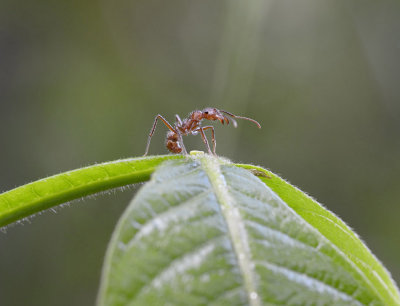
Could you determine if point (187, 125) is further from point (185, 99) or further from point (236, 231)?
point (185, 99)

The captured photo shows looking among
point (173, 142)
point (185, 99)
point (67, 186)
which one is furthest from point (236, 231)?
point (185, 99)

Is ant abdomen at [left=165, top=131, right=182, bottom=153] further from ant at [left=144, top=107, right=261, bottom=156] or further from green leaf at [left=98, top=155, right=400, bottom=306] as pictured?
green leaf at [left=98, top=155, right=400, bottom=306]

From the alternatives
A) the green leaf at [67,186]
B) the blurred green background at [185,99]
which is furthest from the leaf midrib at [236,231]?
the blurred green background at [185,99]

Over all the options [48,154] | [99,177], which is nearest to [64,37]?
[48,154]

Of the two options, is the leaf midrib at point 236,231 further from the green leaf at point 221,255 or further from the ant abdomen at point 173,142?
the ant abdomen at point 173,142

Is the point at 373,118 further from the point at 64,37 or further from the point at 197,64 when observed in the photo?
the point at 64,37
